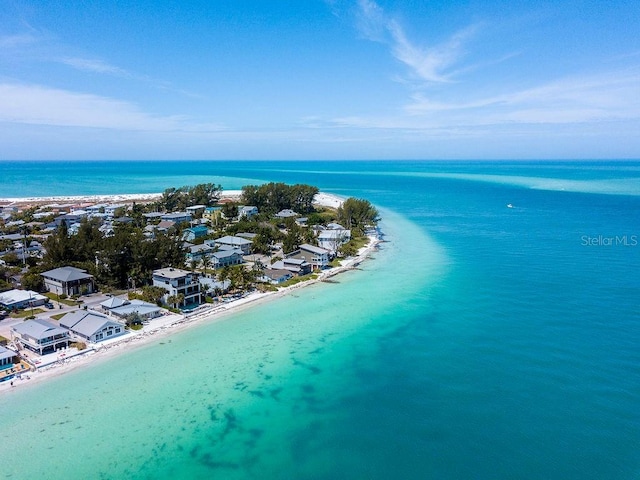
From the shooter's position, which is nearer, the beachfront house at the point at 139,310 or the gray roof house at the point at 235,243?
the beachfront house at the point at 139,310

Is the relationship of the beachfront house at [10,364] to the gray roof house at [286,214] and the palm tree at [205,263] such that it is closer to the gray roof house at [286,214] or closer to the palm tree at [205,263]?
the palm tree at [205,263]

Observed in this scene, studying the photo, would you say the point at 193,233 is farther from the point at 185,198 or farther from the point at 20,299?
the point at 185,198

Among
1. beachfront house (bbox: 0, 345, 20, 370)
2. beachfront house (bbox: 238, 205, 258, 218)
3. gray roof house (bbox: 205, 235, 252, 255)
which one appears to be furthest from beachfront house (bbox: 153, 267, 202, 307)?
beachfront house (bbox: 238, 205, 258, 218)

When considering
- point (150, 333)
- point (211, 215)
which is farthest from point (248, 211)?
point (150, 333)

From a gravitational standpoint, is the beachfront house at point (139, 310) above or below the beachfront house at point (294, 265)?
below

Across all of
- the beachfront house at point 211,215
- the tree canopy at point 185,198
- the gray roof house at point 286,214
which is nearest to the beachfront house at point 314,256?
the beachfront house at point 211,215

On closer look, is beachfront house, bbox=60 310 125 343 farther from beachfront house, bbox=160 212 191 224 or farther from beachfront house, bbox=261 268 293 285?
beachfront house, bbox=160 212 191 224

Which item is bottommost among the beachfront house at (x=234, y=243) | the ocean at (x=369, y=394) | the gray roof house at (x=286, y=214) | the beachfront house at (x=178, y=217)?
the ocean at (x=369, y=394)

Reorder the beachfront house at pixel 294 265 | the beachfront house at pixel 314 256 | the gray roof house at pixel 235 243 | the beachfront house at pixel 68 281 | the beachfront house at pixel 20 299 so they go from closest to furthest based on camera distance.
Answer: the beachfront house at pixel 20 299 < the beachfront house at pixel 68 281 < the beachfront house at pixel 294 265 < the beachfront house at pixel 314 256 < the gray roof house at pixel 235 243
